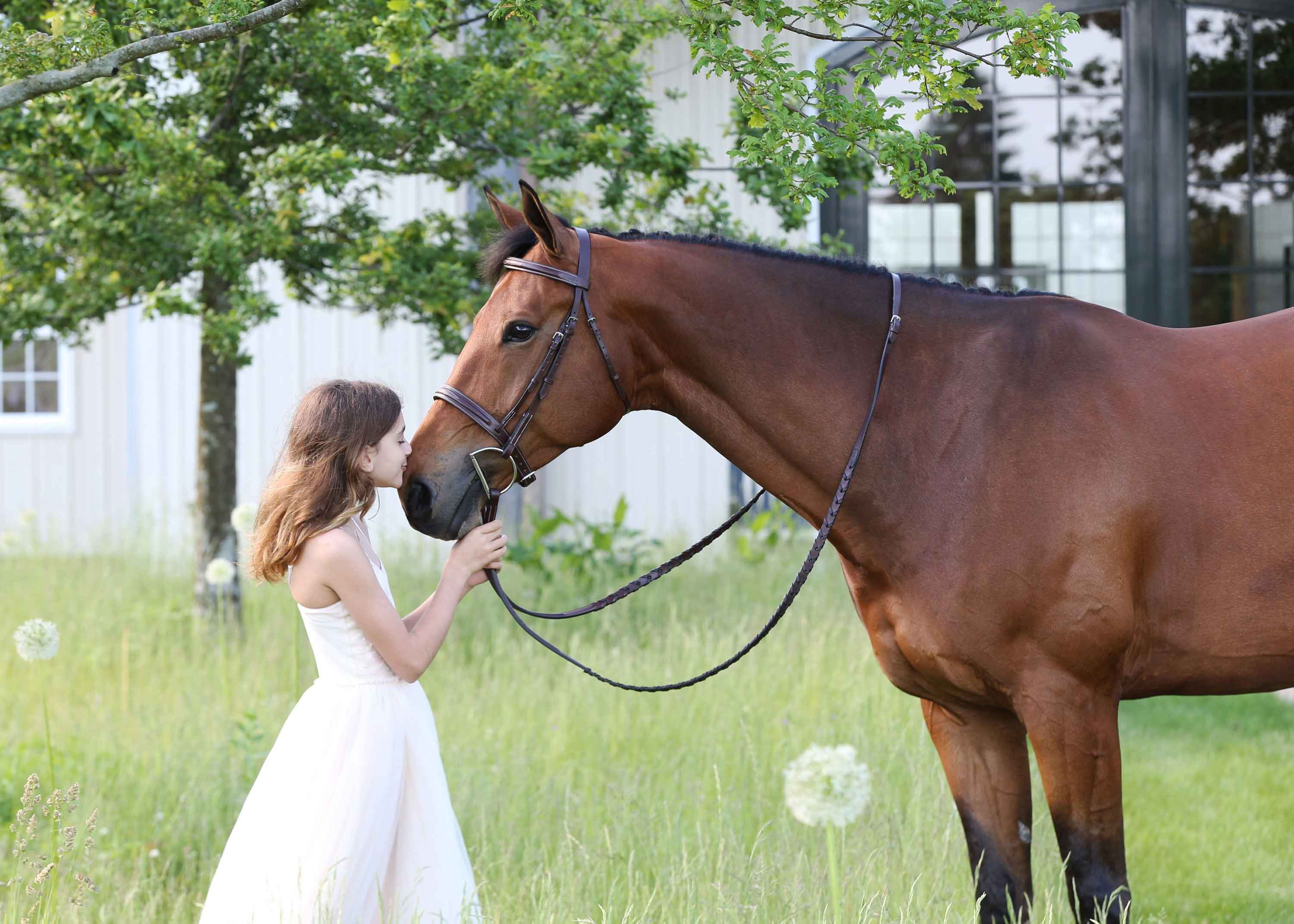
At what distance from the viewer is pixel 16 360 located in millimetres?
10133

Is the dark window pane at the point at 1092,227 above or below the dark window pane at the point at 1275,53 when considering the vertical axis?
below

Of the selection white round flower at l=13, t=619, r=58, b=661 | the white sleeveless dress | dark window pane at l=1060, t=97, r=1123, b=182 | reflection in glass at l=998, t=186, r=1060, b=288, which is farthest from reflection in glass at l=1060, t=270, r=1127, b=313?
white round flower at l=13, t=619, r=58, b=661

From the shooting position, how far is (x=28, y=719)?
4.32m

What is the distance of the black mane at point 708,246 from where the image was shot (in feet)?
7.52

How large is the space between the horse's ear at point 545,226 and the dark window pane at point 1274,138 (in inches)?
301

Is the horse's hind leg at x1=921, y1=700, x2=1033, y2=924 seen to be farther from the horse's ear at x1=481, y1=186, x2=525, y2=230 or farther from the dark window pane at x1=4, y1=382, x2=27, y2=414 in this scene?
the dark window pane at x1=4, y1=382, x2=27, y2=414

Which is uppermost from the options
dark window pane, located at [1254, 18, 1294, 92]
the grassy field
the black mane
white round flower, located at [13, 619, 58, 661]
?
dark window pane, located at [1254, 18, 1294, 92]

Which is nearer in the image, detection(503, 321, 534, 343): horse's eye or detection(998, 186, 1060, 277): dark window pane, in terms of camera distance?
detection(503, 321, 534, 343): horse's eye

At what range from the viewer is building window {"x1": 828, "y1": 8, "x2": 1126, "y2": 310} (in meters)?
8.09

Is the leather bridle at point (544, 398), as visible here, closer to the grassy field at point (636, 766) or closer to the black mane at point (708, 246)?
the black mane at point (708, 246)

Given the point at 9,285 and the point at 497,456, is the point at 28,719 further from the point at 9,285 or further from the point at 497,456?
A: the point at 497,456

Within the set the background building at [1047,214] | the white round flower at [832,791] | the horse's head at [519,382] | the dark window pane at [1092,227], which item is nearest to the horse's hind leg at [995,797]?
the white round flower at [832,791]

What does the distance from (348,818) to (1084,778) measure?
1.41 meters

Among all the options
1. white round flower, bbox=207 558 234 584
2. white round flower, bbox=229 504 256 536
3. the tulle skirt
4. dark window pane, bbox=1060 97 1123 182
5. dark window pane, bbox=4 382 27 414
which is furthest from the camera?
dark window pane, bbox=4 382 27 414
